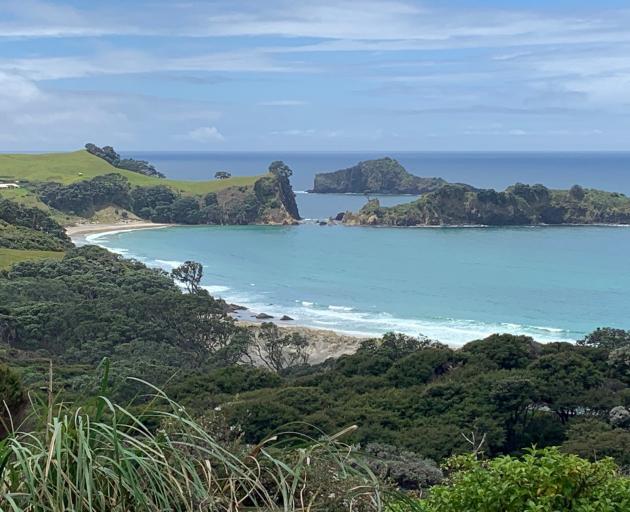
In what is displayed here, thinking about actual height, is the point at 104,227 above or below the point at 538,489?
below

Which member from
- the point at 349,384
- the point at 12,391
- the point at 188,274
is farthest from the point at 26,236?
the point at 12,391

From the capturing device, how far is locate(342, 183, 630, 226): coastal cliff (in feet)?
269

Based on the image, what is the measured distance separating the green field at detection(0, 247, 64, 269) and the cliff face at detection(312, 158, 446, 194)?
82.2m

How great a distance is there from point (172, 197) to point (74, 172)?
15.3 metres

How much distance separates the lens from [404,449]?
14109 millimetres

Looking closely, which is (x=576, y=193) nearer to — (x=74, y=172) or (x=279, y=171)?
(x=279, y=171)

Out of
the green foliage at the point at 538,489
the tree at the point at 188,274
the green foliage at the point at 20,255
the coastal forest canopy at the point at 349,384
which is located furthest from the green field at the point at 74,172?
the green foliage at the point at 538,489

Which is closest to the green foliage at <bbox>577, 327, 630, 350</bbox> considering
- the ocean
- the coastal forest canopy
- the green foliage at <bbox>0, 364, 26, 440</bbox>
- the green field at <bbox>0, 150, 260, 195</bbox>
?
the coastal forest canopy

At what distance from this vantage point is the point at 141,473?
2.89 m

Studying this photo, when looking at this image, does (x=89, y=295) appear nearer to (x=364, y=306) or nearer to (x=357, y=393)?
(x=364, y=306)

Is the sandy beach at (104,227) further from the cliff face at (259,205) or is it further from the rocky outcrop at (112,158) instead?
the rocky outcrop at (112,158)

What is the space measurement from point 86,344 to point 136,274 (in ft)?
38.7

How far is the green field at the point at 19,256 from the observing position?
135 ft

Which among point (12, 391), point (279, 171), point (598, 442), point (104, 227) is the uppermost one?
point (279, 171)
